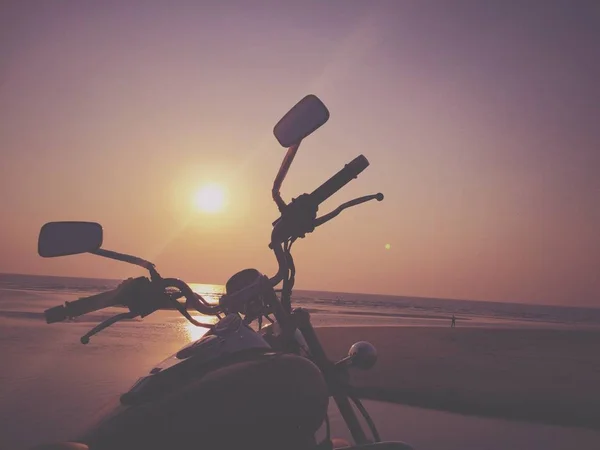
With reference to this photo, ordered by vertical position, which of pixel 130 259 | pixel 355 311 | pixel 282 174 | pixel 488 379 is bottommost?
pixel 355 311

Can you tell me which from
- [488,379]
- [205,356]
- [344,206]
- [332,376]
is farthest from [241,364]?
[488,379]

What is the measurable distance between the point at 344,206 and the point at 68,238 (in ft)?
Result: 3.82

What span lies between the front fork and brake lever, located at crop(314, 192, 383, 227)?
1.32ft

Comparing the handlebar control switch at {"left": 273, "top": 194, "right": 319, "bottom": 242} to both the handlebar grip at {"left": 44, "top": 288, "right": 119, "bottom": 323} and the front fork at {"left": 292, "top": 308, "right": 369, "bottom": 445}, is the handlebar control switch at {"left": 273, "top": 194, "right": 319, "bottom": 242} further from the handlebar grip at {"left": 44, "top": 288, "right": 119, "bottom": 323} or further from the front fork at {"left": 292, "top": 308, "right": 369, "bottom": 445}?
the handlebar grip at {"left": 44, "top": 288, "right": 119, "bottom": 323}

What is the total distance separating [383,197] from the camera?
→ 1.80 metres

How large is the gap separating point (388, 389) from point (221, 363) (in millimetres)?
7178

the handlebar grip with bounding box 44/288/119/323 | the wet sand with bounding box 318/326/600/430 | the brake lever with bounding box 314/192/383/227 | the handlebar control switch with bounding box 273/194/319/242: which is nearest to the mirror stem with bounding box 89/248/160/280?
the handlebar grip with bounding box 44/288/119/323

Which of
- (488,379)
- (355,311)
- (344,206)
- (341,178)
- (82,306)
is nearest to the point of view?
(82,306)

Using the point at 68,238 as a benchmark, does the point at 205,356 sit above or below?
below

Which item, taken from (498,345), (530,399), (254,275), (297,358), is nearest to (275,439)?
(297,358)

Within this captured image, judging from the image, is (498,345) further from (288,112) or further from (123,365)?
(288,112)

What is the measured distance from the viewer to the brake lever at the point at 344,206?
5.86 feet

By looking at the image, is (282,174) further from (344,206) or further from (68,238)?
(68,238)

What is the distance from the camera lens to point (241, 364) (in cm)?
145
